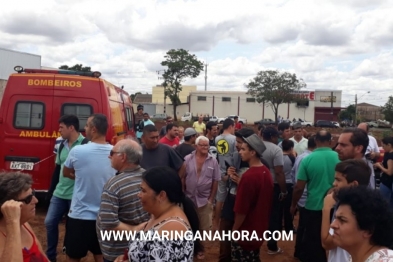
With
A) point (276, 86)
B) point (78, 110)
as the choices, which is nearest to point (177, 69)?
point (276, 86)

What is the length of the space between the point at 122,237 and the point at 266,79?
175 feet

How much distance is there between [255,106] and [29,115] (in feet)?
204

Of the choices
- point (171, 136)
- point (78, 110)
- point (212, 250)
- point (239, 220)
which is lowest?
point (212, 250)

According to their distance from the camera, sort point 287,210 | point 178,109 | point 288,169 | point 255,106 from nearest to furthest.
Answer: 1. point 288,169
2. point 287,210
3. point 255,106
4. point 178,109

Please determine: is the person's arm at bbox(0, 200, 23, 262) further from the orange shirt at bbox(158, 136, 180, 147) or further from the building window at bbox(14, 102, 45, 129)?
the building window at bbox(14, 102, 45, 129)

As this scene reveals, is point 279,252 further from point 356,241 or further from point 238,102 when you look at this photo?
point 238,102

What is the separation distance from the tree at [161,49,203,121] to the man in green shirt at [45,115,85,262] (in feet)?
164

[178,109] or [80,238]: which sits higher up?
[178,109]

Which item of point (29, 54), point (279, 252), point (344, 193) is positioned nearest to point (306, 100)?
point (29, 54)

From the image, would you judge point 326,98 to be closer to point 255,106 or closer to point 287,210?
point 255,106

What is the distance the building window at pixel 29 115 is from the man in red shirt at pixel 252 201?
4378mm

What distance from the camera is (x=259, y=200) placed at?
416 centimetres

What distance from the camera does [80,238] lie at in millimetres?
4184

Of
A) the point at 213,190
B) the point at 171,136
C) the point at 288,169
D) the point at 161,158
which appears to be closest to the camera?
the point at 161,158
